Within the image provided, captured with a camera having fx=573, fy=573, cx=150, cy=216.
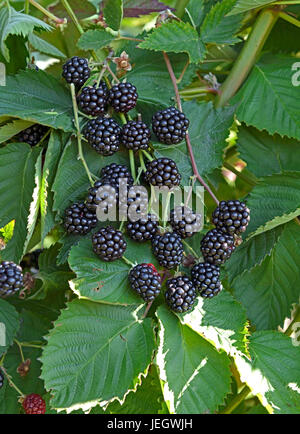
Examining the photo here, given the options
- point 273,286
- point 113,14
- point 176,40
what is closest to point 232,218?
point 273,286

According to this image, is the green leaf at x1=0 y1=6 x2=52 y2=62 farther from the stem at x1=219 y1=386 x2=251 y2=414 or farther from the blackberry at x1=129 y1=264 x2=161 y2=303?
the stem at x1=219 y1=386 x2=251 y2=414

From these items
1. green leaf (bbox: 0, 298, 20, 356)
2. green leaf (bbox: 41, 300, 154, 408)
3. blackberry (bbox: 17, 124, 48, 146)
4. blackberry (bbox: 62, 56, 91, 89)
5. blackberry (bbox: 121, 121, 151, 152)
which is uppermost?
blackberry (bbox: 62, 56, 91, 89)

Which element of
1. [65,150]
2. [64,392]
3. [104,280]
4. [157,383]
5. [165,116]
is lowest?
[157,383]

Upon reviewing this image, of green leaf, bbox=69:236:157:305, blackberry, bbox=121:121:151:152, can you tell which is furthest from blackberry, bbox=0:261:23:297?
blackberry, bbox=121:121:151:152

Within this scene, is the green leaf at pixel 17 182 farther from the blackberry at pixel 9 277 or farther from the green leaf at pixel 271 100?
the green leaf at pixel 271 100

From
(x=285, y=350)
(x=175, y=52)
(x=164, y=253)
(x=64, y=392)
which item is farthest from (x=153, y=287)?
(x=175, y=52)

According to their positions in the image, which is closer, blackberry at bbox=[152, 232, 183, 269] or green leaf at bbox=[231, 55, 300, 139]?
blackberry at bbox=[152, 232, 183, 269]

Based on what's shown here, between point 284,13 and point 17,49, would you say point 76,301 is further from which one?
point 284,13
